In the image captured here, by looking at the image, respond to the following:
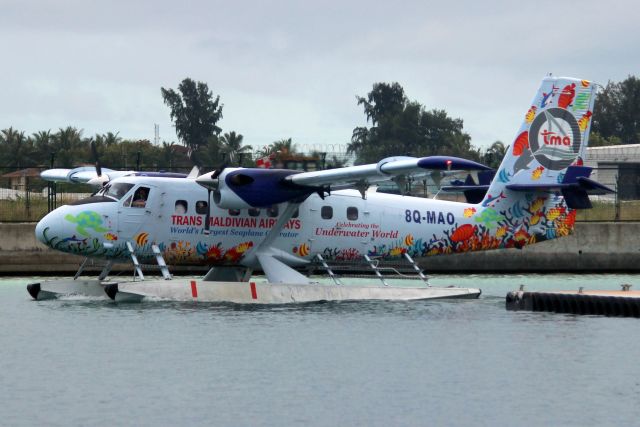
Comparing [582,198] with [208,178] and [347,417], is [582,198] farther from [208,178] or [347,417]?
[347,417]

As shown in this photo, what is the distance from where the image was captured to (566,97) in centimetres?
3706

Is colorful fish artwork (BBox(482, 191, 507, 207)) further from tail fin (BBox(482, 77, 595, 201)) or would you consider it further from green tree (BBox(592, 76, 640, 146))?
green tree (BBox(592, 76, 640, 146))

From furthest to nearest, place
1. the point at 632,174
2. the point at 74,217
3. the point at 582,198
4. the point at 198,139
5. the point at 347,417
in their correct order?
the point at 198,139 < the point at 632,174 < the point at 582,198 < the point at 74,217 < the point at 347,417

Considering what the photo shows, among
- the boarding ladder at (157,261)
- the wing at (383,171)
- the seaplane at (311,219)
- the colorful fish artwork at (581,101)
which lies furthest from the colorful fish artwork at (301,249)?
the colorful fish artwork at (581,101)

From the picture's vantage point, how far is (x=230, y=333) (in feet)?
96.6

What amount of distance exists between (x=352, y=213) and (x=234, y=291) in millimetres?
4379

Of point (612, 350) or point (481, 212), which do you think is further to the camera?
point (481, 212)

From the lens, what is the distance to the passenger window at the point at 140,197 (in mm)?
33969

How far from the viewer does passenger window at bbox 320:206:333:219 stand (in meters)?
35.9

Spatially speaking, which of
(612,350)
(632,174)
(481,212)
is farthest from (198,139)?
(612,350)

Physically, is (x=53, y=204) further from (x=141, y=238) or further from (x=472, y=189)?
(x=472, y=189)

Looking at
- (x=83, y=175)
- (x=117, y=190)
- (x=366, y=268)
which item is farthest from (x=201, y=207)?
(x=83, y=175)

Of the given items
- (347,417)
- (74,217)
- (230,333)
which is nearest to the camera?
(347,417)

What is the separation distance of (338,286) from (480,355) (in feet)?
26.7
